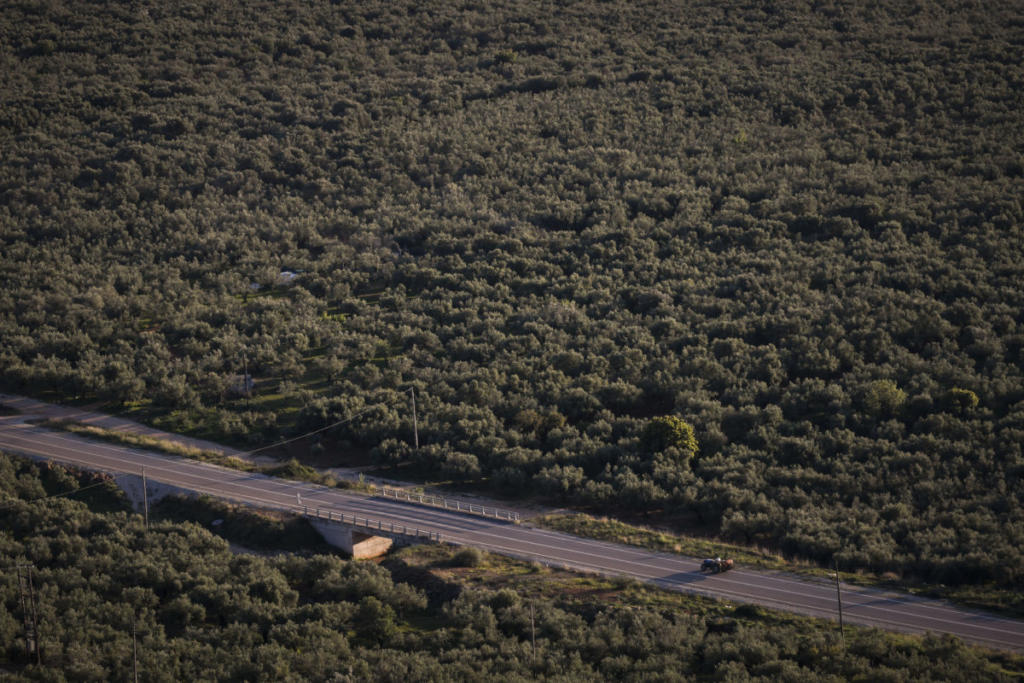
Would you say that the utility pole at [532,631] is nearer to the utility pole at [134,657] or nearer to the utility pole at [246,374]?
the utility pole at [134,657]

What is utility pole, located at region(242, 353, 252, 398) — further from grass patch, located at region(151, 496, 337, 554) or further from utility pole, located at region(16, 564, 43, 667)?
utility pole, located at region(16, 564, 43, 667)

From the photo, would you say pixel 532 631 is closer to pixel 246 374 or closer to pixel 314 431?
pixel 314 431

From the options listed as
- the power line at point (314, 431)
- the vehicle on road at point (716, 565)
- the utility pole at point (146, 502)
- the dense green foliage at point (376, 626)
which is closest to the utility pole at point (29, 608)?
the dense green foliage at point (376, 626)

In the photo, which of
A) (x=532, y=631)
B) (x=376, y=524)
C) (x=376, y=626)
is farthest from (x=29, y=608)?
(x=532, y=631)

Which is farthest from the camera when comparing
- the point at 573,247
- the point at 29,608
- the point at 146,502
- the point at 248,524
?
the point at 573,247

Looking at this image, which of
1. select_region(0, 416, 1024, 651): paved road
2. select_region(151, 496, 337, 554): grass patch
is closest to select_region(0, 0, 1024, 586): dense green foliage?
select_region(0, 416, 1024, 651): paved road
